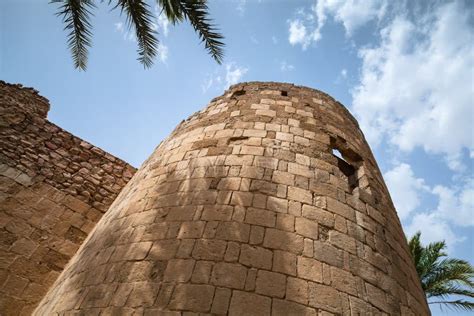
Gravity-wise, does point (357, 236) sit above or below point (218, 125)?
below

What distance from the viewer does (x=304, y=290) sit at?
2576 millimetres

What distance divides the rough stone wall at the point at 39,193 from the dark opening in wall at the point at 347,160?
15.5 ft

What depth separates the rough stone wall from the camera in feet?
16.0

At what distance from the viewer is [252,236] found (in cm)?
295

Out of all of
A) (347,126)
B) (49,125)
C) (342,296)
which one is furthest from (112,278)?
(49,125)

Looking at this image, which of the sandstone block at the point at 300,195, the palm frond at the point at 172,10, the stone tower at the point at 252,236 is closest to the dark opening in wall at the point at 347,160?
the stone tower at the point at 252,236

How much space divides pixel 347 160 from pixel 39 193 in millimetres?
5570

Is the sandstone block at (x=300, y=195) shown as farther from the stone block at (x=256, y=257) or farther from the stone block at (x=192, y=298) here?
the stone block at (x=192, y=298)

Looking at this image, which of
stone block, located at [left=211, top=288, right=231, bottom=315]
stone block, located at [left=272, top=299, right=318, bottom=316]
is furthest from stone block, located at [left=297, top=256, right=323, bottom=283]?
stone block, located at [left=211, top=288, right=231, bottom=315]

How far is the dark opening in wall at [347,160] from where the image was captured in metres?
4.44

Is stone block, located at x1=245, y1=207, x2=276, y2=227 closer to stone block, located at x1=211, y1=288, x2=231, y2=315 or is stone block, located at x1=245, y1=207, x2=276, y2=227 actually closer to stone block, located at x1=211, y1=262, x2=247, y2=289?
stone block, located at x1=211, y1=262, x2=247, y2=289

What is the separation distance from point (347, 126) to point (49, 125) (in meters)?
6.37

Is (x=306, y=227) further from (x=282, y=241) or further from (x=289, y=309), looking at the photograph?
(x=289, y=309)

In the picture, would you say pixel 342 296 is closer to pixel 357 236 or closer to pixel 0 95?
pixel 357 236
